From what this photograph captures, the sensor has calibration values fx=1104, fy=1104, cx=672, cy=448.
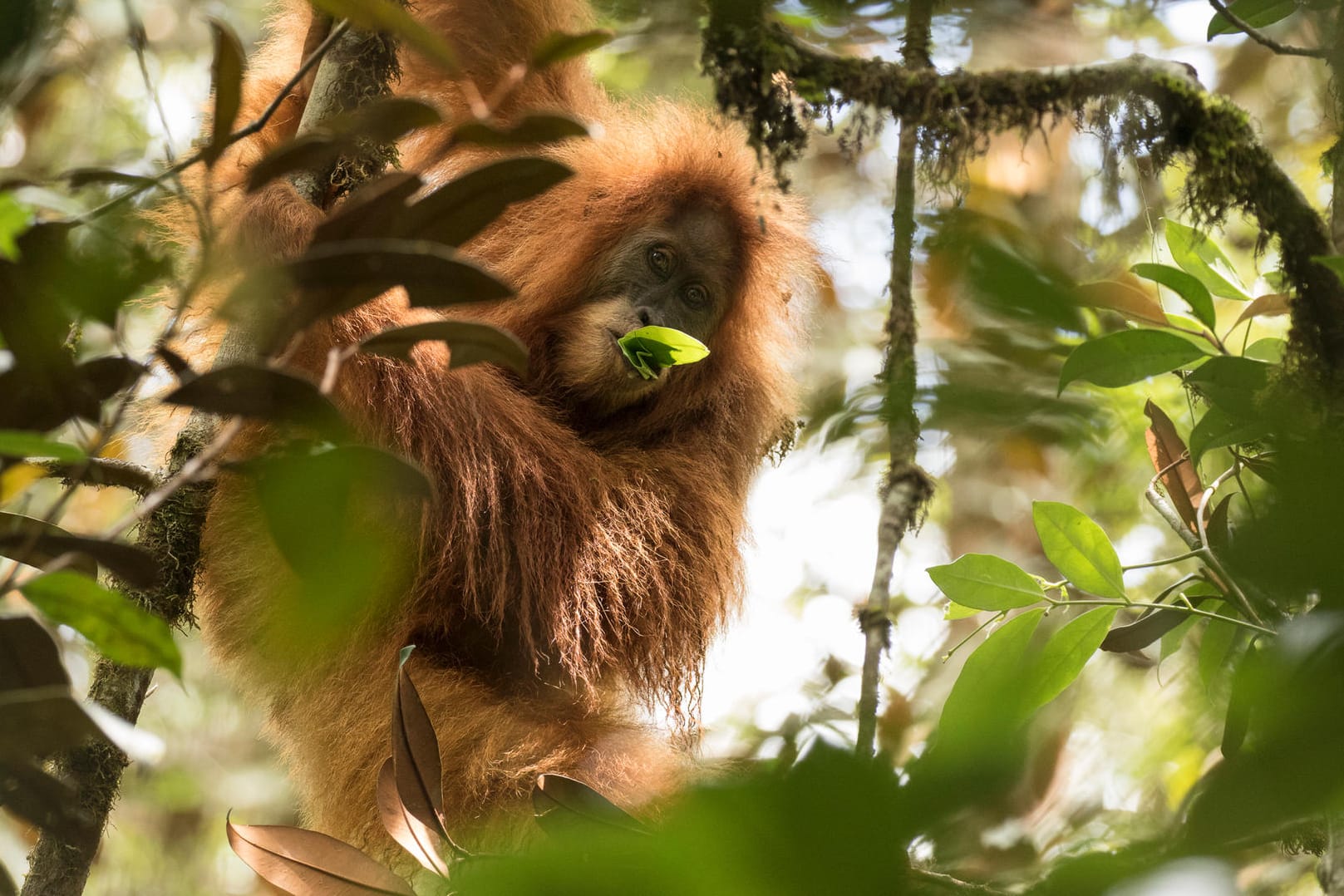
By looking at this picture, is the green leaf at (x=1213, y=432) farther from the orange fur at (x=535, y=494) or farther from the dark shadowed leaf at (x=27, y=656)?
the dark shadowed leaf at (x=27, y=656)

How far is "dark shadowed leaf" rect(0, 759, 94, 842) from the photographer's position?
5.11 ft

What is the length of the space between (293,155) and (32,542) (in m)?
0.67

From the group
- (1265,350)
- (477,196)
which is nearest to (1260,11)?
(1265,350)

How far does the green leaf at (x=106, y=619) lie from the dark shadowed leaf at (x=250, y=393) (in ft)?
0.99

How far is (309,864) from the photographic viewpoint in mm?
2281

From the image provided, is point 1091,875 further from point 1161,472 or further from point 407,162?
point 407,162

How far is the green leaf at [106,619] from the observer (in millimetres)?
1334

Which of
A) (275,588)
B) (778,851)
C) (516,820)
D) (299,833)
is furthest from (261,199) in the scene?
(778,851)

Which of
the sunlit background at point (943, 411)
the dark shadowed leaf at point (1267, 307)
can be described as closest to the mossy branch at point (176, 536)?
the sunlit background at point (943, 411)

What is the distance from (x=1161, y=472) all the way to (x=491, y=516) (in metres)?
1.86

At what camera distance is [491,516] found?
3289 mm

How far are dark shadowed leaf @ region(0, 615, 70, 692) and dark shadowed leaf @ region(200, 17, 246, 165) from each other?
30.0 inches

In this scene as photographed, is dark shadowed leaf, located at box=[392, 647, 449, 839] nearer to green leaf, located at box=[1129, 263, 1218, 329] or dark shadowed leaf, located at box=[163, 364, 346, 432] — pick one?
dark shadowed leaf, located at box=[163, 364, 346, 432]

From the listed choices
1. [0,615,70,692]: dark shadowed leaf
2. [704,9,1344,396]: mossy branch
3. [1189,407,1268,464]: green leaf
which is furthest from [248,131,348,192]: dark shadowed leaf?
[1189,407,1268,464]: green leaf
